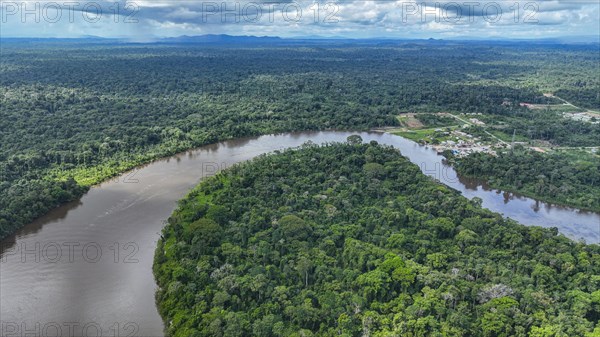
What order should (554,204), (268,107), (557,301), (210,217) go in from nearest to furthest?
(557,301)
(210,217)
(554,204)
(268,107)

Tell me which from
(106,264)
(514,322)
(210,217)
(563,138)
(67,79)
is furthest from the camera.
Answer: (67,79)

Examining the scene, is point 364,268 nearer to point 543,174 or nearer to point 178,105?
point 543,174

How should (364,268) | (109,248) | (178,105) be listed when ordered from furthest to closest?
(178,105), (109,248), (364,268)

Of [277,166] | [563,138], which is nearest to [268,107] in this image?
[277,166]

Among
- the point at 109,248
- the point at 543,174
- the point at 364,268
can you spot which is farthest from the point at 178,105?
the point at 364,268

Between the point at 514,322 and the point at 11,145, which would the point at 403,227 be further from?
the point at 11,145

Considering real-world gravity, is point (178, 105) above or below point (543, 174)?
above

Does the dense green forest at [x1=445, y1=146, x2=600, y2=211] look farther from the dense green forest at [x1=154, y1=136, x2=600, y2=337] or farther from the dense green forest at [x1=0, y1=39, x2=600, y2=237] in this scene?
the dense green forest at [x1=0, y1=39, x2=600, y2=237]

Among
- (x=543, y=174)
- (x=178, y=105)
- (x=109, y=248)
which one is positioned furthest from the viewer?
(x=178, y=105)
